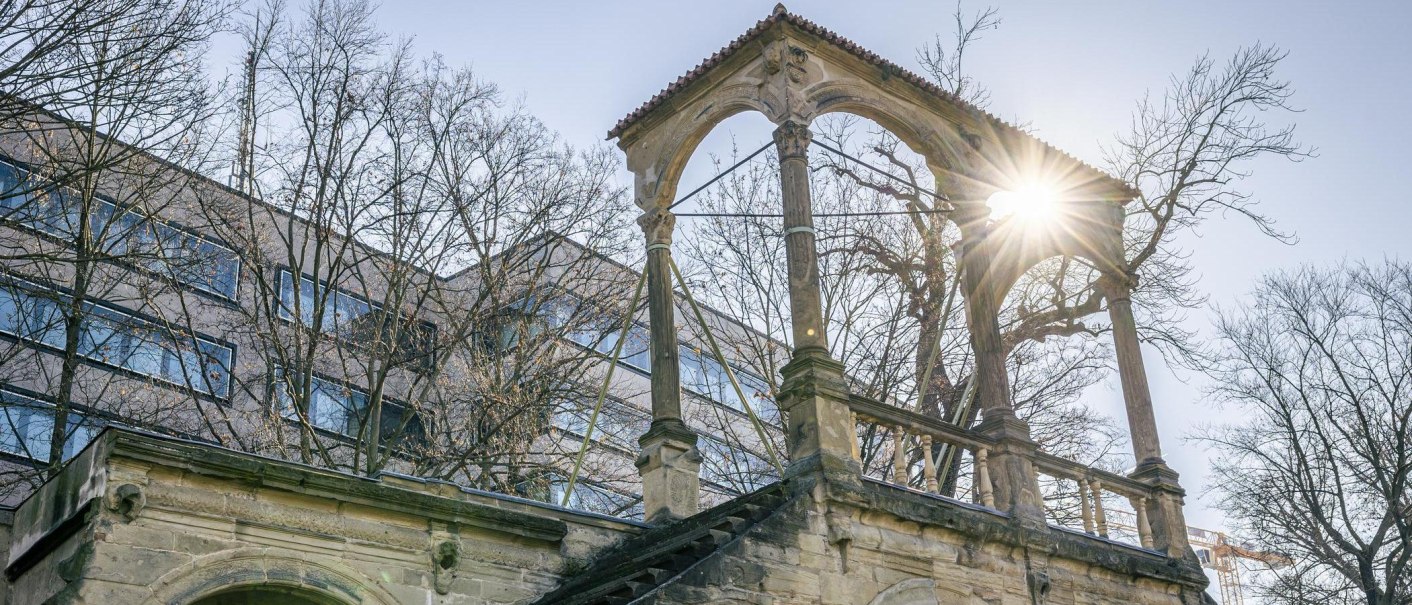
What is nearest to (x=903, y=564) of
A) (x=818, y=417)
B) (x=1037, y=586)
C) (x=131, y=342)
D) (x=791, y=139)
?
(x=818, y=417)

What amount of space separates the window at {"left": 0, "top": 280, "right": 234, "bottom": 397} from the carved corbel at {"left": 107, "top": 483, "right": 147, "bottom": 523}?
8.17 meters

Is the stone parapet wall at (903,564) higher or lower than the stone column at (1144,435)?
lower

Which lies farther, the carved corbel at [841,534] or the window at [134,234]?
the window at [134,234]

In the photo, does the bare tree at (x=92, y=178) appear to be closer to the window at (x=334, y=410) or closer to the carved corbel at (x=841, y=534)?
the window at (x=334, y=410)

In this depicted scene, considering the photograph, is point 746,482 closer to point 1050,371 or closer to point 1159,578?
point 1050,371

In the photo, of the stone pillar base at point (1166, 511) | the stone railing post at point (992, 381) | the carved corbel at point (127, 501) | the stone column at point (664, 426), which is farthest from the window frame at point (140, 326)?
the stone pillar base at point (1166, 511)

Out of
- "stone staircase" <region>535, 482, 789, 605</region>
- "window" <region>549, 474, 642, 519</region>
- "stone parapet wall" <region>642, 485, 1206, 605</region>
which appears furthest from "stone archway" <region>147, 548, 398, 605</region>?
"window" <region>549, 474, 642, 519</region>

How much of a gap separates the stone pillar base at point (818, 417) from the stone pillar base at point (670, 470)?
1654 millimetres

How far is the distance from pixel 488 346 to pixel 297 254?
487 cm

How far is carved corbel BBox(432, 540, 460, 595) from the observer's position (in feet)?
35.9

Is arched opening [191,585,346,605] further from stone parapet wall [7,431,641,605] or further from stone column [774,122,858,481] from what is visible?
stone column [774,122,858,481]

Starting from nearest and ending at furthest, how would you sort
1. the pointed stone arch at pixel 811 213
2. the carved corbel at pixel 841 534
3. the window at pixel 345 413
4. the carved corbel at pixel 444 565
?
the carved corbel at pixel 841 534
the carved corbel at pixel 444 565
the pointed stone arch at pixel 811 213
the window at pixel 345 413

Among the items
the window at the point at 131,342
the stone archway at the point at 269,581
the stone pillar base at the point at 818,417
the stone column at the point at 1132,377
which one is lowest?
the stone archway at the point at 269,581

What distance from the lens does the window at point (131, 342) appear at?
18.2 m
